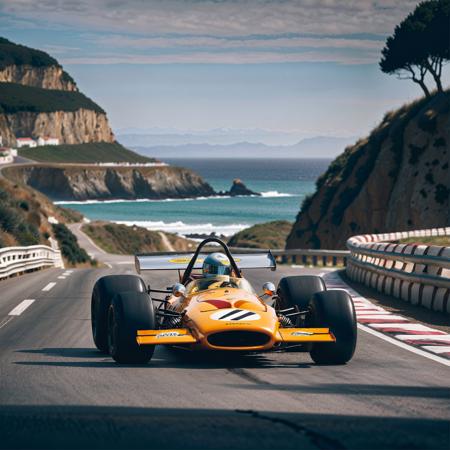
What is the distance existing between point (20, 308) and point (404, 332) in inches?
286

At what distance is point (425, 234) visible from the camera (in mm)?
42750

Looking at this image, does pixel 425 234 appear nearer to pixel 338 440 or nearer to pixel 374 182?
pixel 374 182

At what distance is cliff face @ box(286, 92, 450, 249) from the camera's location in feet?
207

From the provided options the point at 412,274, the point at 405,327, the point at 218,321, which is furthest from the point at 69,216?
the point at 218,321

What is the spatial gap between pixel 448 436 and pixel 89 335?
787 cm

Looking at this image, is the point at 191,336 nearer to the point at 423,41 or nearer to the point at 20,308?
the point at 20,308

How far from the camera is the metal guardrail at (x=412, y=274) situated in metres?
17.0

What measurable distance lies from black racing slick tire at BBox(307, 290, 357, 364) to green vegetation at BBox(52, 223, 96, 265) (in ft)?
149

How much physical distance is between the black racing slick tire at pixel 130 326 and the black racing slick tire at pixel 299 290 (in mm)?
2402

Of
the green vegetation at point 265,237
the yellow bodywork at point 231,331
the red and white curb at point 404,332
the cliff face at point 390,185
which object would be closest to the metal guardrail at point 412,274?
the red and white curb at point 404,332

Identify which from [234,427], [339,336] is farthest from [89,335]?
[234,427]

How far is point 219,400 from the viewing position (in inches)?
301

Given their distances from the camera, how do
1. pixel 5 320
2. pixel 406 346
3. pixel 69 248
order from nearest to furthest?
pixel 406 346, pixel 5 320, pixel 69 248

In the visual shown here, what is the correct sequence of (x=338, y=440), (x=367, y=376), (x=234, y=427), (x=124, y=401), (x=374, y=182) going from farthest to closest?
(x=374, y=182), (x=367, y=376), (x=124, y=401), (x=234, y=427), (x=338, y=440)
